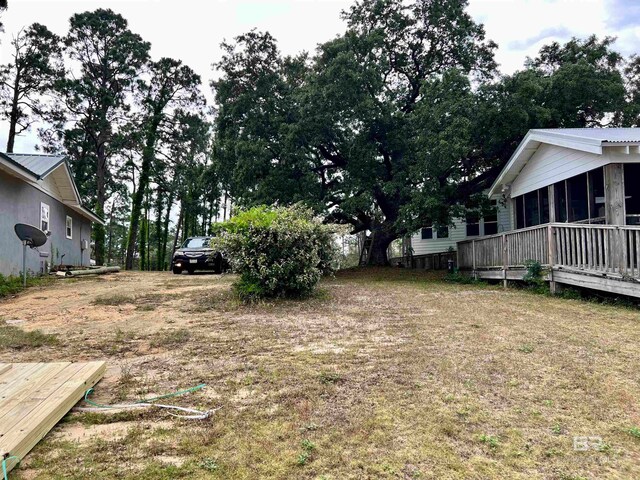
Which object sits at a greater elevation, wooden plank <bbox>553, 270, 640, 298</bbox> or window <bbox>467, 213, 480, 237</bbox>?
window <bbox>467, 213, 480, 237</bbox>

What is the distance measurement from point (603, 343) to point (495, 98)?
10.6 metres

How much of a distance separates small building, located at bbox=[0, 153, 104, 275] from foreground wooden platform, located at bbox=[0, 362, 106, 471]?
9.25 m

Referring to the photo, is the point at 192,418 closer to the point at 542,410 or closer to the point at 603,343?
the point at 542,410

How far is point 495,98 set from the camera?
1277 centimetres

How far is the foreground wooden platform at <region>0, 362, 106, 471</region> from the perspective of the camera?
216cm

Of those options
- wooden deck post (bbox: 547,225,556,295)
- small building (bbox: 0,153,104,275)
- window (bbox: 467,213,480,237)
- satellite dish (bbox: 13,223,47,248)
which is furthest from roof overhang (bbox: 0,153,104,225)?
window (bbox: 467,213,480,237)

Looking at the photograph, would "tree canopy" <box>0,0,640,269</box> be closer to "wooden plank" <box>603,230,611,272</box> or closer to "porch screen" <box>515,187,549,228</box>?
"porch screen" <box>515,187,549,228</box>

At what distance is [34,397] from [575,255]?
898cm

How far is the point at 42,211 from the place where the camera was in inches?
546

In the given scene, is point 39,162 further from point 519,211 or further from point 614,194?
point 614,194

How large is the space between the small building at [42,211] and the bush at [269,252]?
7.13 m

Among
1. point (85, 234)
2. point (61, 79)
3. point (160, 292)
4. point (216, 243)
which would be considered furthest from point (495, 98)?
point (61, 79)

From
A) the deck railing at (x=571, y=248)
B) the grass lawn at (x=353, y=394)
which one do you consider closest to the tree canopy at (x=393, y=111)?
the deck railing at (x=571, y=248)

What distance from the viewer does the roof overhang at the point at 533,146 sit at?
28.0 ft
